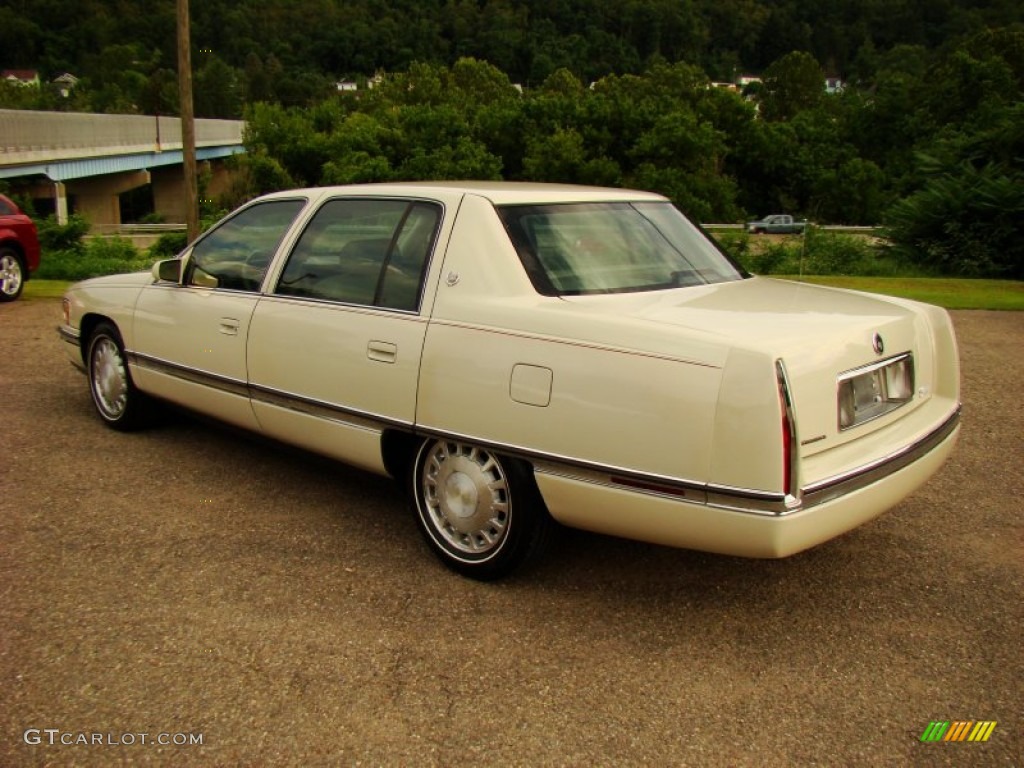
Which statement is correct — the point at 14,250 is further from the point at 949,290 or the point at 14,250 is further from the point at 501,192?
the point at 949,290

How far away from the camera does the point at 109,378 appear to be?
6.03 metres

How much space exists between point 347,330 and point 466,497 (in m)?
0.97

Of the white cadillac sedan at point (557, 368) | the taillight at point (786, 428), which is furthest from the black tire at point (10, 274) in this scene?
the taillight at point (786, 428)

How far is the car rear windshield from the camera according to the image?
3908 millimetres

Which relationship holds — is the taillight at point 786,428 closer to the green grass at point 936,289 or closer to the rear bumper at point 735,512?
the rear bumper at point 735,512

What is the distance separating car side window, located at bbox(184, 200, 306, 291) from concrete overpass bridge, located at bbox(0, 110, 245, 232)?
31.3m

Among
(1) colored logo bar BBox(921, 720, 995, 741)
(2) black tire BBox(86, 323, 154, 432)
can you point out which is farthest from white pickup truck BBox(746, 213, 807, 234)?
(1) colored logo bar BBox(921, 720, 995, 741)

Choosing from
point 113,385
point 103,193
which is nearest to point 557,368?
point 113,385

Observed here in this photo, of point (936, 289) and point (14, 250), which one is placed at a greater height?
point (14, 250)

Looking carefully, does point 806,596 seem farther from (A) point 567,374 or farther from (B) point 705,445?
(A) point 567,374

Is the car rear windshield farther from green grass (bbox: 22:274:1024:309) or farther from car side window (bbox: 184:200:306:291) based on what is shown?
green grass (bbox: 22:274:1024:309)

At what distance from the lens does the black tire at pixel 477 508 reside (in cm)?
372

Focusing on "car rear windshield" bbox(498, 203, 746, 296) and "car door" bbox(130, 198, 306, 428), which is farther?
"car door" bbox(130, 198, 306, 428)

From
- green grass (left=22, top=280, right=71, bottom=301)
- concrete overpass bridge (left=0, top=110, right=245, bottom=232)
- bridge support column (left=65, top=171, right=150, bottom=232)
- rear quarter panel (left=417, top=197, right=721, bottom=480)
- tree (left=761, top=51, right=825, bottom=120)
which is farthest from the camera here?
tree (left=761, top=51, right=825, bottom=120)
